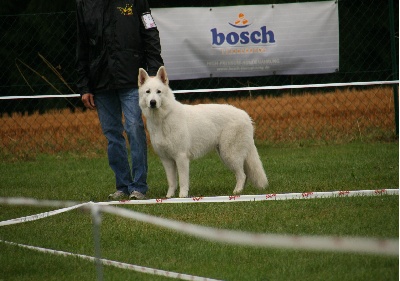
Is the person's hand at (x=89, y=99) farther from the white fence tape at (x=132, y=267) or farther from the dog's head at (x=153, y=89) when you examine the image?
the white fence tape at (x=132, y=267)

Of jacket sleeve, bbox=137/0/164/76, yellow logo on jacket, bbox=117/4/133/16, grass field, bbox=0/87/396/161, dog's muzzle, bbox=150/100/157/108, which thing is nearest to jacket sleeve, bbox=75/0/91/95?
yellow logo on jacket, bbox=117/4/133/16

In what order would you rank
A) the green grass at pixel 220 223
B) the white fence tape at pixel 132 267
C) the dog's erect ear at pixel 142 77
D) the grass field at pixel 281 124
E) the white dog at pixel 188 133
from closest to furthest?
the white fence tape at pixel 132 267, the green grass at pixel 220 223, the dog's erect ear at pixel 142 77, the white dog at pixel 188 133, the grass field at pixel 281 124

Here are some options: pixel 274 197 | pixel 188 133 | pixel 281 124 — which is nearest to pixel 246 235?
pixel 274 197

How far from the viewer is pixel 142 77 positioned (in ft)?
26.5

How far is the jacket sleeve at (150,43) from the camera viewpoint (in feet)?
27.2

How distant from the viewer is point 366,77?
1593 cm

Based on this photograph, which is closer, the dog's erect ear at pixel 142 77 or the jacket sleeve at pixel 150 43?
the dog's erect ear at pixel 142 77

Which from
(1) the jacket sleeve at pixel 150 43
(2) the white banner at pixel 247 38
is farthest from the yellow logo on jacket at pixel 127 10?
(2) the white banner at pixel 247 38

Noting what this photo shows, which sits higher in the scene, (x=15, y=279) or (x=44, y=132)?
(x=15, y=279)

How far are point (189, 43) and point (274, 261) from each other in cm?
721

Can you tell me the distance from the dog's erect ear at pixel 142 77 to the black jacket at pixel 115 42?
0.50ft

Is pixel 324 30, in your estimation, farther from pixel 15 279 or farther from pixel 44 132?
pixel 15 279

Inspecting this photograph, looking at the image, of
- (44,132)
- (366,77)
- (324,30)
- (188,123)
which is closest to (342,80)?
→ (366,77)

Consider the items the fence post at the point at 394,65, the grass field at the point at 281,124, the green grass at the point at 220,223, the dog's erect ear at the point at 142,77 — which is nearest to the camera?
the green grass at the point at 220,223
